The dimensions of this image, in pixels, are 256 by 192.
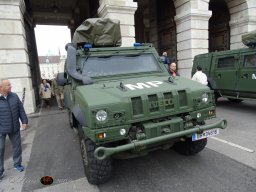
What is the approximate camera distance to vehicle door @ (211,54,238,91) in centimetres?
750

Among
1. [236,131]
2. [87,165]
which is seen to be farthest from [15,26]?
[236,131]

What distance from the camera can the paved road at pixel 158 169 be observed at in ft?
10.4

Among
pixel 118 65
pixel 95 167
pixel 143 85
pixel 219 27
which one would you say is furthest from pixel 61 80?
pixel 219 27

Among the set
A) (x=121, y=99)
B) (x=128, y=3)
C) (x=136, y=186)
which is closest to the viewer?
(x=121, y=99)

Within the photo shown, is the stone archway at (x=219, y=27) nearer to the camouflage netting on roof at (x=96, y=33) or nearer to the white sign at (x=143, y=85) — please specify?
the camouflage netting on roof at (x=96, y=33)

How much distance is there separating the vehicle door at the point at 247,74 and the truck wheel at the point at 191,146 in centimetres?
409

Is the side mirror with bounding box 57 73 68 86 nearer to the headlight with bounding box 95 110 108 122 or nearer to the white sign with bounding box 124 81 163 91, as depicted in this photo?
the white sign with bounding box 124 81 163 91

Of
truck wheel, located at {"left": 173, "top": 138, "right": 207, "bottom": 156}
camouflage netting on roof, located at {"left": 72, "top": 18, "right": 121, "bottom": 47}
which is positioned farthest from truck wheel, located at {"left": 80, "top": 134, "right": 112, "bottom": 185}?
camouflage netting on roof, located at {"left": 72, "top": 18, "right": 121, "bottom": 47}

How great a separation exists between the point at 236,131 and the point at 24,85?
7.91 metres

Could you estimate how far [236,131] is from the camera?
5.39 metres

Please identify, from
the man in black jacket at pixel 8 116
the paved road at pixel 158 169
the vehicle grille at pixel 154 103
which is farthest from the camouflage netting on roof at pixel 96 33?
the vehicle grille at pixel 154 103

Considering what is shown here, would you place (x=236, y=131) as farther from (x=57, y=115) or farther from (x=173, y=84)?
(x=57, y=115)

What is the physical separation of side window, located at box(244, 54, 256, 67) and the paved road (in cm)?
244

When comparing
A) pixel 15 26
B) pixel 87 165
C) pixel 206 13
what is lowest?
pixel 87 165
